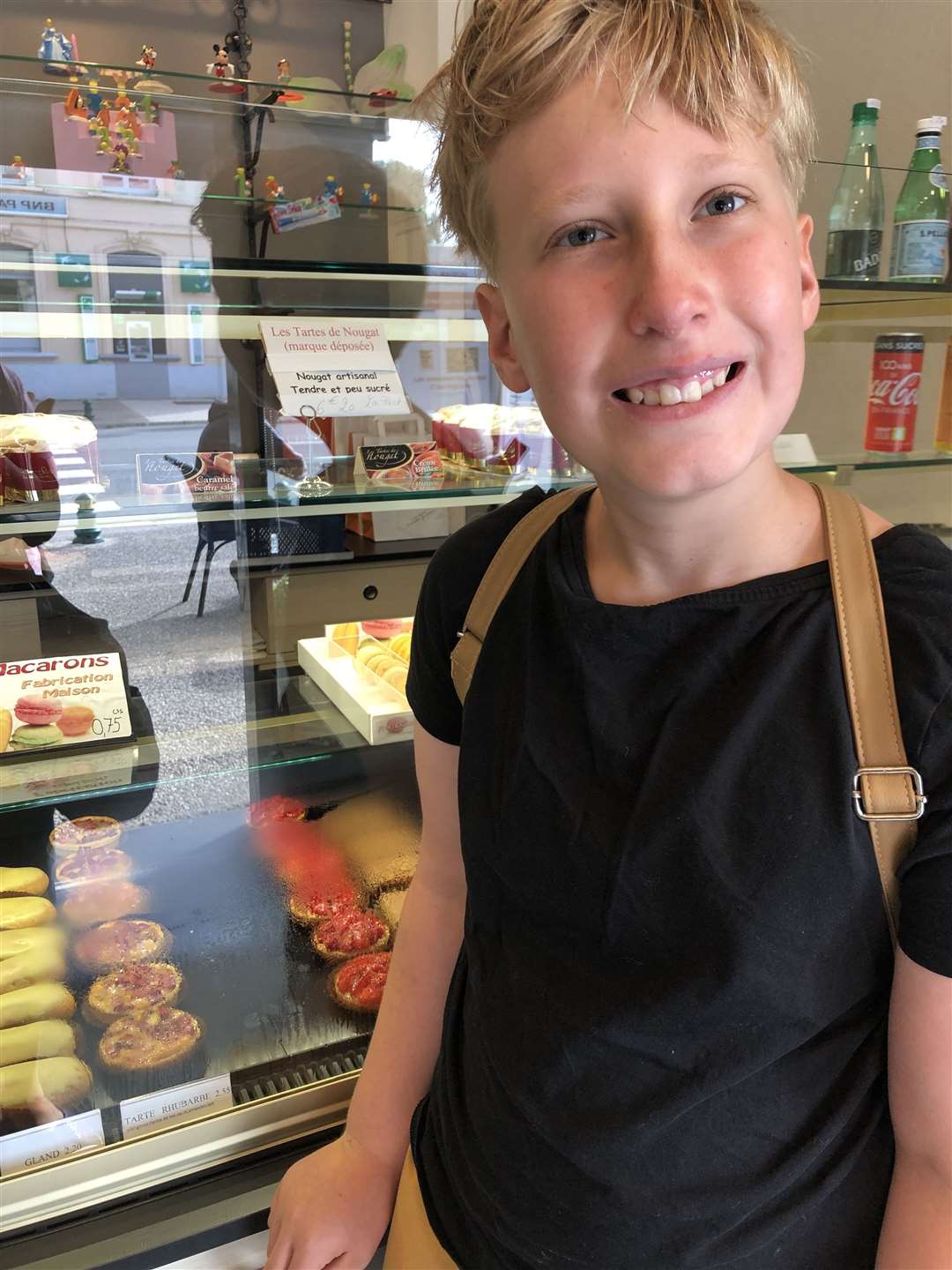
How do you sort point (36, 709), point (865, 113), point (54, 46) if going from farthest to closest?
point (54, 46)
point (865, 113)
point (36, 709)

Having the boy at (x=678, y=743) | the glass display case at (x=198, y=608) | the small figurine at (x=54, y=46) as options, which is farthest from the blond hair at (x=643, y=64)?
the small figurine at (x=54, y=46)

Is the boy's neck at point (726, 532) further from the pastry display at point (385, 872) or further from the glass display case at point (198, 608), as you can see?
the pastry display at point (385, 872)

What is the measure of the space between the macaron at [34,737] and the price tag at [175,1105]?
478 millimetres

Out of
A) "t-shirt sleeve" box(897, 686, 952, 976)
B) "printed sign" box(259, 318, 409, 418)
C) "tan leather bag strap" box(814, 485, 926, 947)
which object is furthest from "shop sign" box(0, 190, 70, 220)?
"t-shirt sleeve" box(897, 686, 952, 976)

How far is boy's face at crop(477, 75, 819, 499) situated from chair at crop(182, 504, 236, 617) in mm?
804

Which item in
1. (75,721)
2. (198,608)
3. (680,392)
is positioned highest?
(680,392)

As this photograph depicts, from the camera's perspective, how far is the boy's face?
0.69m

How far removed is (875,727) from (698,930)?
209 millimetres

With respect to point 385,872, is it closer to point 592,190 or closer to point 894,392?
point 592,190

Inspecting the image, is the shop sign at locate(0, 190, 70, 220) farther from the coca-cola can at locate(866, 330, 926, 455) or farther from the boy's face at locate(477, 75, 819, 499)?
the coca-cola can at locate(866, 330, 926, 455)

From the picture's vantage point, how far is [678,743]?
0.77 metres

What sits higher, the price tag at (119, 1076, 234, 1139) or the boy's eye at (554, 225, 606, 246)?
the boy's eye at (554, 225, 606, 246)

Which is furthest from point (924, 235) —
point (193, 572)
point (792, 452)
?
point (193, 572)

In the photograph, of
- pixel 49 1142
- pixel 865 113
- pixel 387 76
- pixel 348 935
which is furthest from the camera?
pixel 387 76
